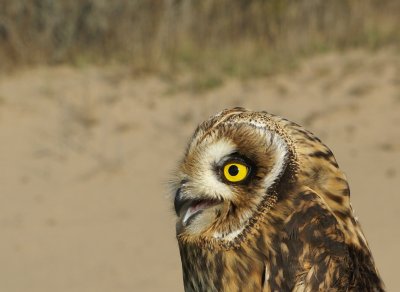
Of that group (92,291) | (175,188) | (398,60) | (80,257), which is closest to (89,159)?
(80,257)

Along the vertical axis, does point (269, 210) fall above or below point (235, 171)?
below

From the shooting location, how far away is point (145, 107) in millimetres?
10727

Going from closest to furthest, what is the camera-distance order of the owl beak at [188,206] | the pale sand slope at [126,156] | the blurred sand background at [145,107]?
the owl beak at [188,206] → the pale sand slope at [126,156] → the blurred sand background at [145,107]

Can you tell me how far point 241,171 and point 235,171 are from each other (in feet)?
0.07

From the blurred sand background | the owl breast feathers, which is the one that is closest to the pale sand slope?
the blurred sand background

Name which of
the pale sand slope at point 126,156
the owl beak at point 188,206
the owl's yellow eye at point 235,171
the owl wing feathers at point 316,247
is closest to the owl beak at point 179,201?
the owl beak at point 188,206

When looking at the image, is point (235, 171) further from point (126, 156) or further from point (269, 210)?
point (126, 156)

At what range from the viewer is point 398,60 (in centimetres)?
1110

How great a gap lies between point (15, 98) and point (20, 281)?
14.9 ft

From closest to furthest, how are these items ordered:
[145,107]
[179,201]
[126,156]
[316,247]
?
[316,247], [179,201], [126,156], [145,107]

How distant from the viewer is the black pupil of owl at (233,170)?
9.71ft

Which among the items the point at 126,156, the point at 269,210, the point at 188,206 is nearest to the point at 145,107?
the point at 126,156

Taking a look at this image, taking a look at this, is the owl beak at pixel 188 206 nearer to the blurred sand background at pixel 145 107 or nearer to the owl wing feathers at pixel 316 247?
the owl wing feathers at pixel 316 247

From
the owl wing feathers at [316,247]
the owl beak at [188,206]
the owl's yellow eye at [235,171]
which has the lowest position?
the owl wing feathers at [316,247]
